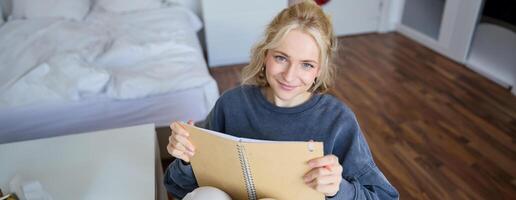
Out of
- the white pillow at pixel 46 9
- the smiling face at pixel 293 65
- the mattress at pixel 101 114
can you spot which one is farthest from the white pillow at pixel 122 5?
the smiling face at pixel 293 65

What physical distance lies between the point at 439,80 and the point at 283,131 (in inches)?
82.8

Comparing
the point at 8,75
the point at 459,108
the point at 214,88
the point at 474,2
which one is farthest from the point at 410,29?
the point at 8,75

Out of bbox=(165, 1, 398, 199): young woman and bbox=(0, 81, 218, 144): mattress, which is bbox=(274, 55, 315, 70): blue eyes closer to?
bbox=(165, 1, 398, 199): young woman

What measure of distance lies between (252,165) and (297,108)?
194 millimetres

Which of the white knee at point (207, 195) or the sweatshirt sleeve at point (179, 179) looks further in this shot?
the sweatshirt sleeve at point (179, 179)

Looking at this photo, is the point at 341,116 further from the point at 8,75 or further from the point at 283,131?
the point at 8,75

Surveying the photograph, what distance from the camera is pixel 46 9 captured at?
8.13ft

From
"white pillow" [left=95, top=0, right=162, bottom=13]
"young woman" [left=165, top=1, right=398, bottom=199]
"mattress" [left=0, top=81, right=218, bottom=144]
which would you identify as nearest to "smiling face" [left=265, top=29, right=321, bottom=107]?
"young woman" [left=165, top=1, right=398, bottom=199]

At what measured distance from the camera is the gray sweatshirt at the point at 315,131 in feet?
2.61

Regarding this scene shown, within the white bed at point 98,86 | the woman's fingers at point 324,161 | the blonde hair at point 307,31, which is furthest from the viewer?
the white bed at point 98,86

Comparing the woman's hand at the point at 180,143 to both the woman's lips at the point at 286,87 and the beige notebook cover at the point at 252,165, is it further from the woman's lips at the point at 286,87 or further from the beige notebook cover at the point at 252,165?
the woman's lips at the point at 286,87

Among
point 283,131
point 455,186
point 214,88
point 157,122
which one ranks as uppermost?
point 283,131

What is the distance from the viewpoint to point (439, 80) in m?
2.54

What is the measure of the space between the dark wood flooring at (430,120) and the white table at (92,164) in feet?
3.60
